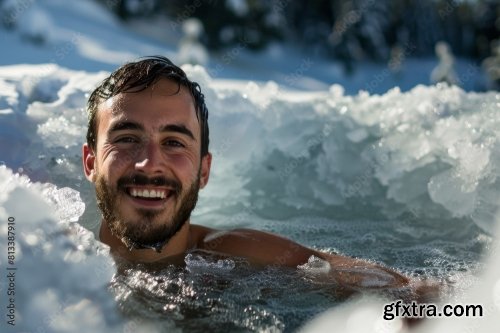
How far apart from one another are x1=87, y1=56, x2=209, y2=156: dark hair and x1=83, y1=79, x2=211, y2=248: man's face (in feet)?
0.10

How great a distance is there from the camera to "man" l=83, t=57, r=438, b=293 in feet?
7.39

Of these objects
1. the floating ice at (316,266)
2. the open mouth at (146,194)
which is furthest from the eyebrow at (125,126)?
the floating ice at (316,266)

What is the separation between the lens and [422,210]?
4.00 m

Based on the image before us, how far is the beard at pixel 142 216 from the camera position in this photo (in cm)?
225

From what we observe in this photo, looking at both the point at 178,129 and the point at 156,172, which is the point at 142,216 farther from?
the point at 178,129

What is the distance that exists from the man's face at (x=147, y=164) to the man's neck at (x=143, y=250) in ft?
0.26

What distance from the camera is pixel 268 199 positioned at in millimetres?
4359

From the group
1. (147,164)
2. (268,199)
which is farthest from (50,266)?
(268,199)

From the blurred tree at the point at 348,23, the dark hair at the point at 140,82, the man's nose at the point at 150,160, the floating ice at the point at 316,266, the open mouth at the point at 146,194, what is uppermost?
the blurred tree at the point at 348,23

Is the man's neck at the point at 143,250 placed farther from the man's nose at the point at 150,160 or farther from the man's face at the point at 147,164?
the man's nose at the point at 150,160

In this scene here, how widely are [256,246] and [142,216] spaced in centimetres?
57

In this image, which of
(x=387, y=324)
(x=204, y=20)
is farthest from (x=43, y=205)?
(x=204, y=20)

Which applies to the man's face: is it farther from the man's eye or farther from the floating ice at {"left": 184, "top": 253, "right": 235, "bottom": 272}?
the floating ice at {"left": 184, "top": 253, "right": 235, "bottom": 272}

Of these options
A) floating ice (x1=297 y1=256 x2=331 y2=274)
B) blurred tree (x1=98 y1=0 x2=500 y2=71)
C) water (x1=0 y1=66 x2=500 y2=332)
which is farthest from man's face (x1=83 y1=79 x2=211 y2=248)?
blurred tree (x1=98 y1=0 x2=500 y2=71)
